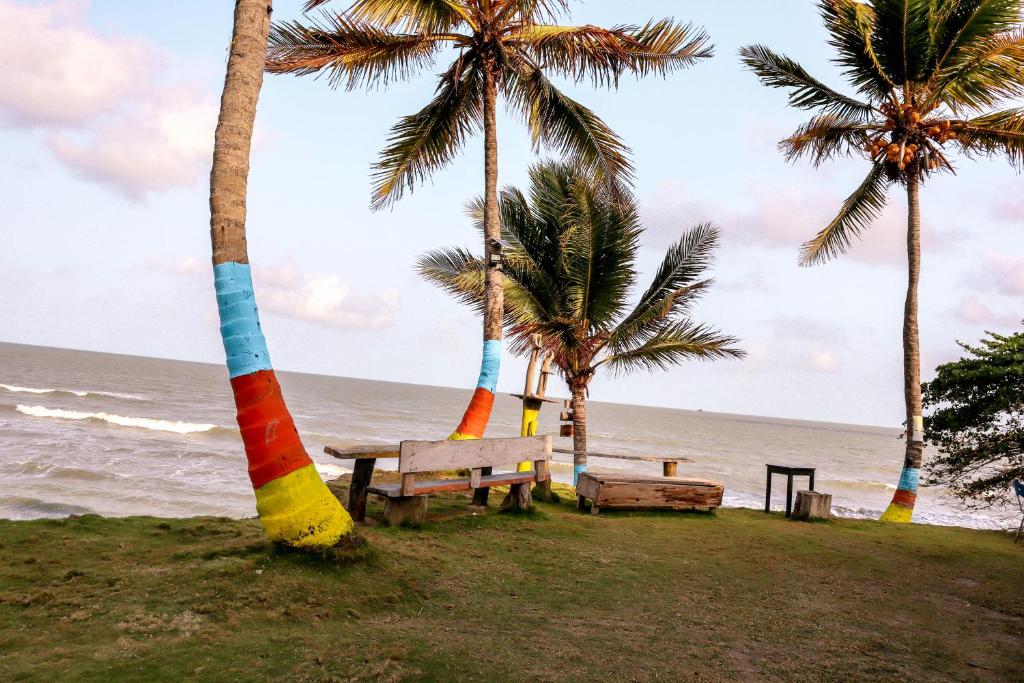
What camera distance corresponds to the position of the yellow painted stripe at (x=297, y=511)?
580 cm

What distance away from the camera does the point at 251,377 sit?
5.85 m

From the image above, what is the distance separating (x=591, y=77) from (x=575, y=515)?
26.0 ft

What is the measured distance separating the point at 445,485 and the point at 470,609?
3019 mm

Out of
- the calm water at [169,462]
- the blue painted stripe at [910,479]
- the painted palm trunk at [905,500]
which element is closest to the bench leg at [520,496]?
the calm water at [169,462]

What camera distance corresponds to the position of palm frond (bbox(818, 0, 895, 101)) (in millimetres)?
13961

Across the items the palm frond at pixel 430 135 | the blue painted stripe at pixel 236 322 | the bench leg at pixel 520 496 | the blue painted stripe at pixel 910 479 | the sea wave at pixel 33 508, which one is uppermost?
the palm frond at pixel 430 135

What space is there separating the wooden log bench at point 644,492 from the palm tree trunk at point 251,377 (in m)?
6.01

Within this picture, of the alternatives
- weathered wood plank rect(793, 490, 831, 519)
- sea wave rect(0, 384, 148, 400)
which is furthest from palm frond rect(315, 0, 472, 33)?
sea wave rect(0, 384, 148, 400)

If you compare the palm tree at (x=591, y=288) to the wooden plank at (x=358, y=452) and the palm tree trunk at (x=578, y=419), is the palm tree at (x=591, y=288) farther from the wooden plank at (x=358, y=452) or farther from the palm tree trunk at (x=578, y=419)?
the wooden plank at (x=358, y=452)

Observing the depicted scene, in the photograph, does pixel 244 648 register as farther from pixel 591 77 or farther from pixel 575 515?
pixel 591 77

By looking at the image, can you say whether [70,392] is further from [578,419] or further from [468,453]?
[468,453]

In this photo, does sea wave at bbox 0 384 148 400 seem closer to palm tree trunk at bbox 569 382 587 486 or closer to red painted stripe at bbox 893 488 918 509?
palm tree trunk at bbox 569 382 587 486

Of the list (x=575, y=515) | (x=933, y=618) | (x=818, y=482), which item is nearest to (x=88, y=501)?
(x=575, y=515)

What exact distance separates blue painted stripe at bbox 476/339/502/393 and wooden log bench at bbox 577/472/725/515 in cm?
247
